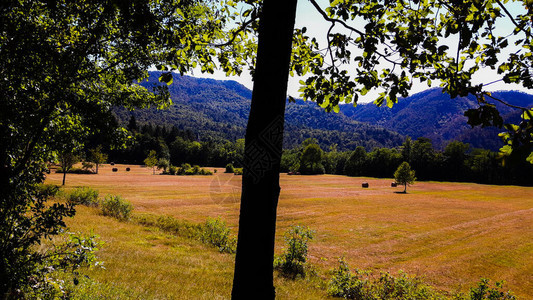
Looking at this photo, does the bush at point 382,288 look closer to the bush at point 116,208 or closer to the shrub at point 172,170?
the bush at point 116,208

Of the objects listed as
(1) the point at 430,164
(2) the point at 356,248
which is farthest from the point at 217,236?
(1) the point at 430,164

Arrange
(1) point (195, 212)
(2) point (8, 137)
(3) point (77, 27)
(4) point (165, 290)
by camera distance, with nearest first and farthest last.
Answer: (2) point (8, 137), (3) point (77, 27), (4) point (165, 290), (1) point (195, 212)

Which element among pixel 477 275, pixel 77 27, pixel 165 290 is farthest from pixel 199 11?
pixel 477 275

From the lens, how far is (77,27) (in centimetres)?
545

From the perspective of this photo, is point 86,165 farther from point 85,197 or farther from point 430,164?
point 430,164

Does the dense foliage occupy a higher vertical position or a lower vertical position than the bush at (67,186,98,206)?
higher

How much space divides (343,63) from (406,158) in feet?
394

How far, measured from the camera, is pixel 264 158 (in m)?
2.49

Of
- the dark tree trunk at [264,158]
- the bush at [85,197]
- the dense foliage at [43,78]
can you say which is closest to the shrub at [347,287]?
the dark tree trunk at [264,158]

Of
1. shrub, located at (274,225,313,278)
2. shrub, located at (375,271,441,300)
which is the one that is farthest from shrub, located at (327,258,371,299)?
shrub, located at (274,225,313,278)

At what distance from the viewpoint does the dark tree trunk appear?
237 cm

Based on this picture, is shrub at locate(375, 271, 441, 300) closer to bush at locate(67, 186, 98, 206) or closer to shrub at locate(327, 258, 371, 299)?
shrub at locate(327, 258, 371, 299)

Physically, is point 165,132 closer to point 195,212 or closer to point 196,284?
point 195,212

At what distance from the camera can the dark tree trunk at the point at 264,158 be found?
237cm
